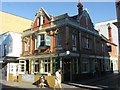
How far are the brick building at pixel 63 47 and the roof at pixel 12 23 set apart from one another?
12.2m

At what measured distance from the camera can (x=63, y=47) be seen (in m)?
22.6

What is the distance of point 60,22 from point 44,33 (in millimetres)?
3230

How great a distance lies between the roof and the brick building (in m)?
12.2

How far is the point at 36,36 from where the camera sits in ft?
89.1

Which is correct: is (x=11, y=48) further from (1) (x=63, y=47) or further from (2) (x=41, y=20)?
(1) (x=63, y=47)

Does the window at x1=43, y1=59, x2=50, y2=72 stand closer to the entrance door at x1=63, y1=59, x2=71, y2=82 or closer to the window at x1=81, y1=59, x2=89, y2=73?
the entrance door at x1=63, y1=59, x2=71, y2=82

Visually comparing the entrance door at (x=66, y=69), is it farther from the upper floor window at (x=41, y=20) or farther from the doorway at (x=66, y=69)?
the upper floor window at (x=41, y=20)

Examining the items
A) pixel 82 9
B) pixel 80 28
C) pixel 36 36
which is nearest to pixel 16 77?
pixel 36 36

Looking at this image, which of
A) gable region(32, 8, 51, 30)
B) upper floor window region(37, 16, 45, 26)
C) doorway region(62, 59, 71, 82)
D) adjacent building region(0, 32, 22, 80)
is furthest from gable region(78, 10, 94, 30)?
adjacent building region(0, 32, 22, 80)

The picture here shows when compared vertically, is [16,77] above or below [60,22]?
below

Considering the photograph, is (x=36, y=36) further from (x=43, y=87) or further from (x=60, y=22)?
(x=43, y=87)

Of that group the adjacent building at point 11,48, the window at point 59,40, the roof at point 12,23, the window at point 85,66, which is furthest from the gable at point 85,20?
the roof at point 12,23

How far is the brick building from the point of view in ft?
74.8

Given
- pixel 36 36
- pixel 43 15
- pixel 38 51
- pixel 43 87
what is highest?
pixel 43 15
